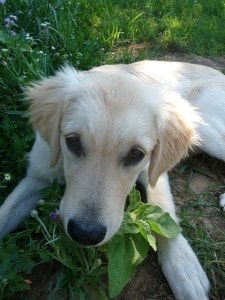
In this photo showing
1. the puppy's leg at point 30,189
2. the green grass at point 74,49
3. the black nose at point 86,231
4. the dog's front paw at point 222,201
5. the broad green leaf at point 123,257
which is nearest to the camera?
the black nose at point 86,231

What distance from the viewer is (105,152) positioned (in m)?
2.39

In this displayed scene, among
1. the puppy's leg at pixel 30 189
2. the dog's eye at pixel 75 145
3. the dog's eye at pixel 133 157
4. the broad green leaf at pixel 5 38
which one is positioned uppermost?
the broad green leaf at pixel 5 38

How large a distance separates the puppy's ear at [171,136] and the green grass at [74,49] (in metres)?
0.62

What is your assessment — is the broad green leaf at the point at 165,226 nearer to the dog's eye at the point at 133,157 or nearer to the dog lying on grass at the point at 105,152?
the dog lying on grass at the point at 105,152

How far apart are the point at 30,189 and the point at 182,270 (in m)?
1.19

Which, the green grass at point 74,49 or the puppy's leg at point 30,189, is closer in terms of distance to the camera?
the green grass at point 74,49

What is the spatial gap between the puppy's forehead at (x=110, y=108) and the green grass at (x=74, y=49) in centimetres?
67

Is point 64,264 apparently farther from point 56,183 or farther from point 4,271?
point 56,183

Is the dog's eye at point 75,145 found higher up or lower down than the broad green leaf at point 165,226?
higher up

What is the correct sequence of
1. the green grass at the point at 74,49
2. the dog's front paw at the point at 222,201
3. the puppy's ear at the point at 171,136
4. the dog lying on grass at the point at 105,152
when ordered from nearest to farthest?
the dog lying on grass at the point at 105,152, the green grass at the point at 74,49, the puppy's ear at the point at 171,136, the dog's front paw at the point at 222,201

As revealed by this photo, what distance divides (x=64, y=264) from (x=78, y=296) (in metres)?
0.19

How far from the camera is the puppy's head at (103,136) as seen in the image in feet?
7.50

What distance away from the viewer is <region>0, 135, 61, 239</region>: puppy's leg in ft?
9.92

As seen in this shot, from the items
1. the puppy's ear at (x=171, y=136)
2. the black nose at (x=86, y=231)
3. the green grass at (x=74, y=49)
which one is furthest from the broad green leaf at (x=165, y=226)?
the black nose at (x=86, y=231)
